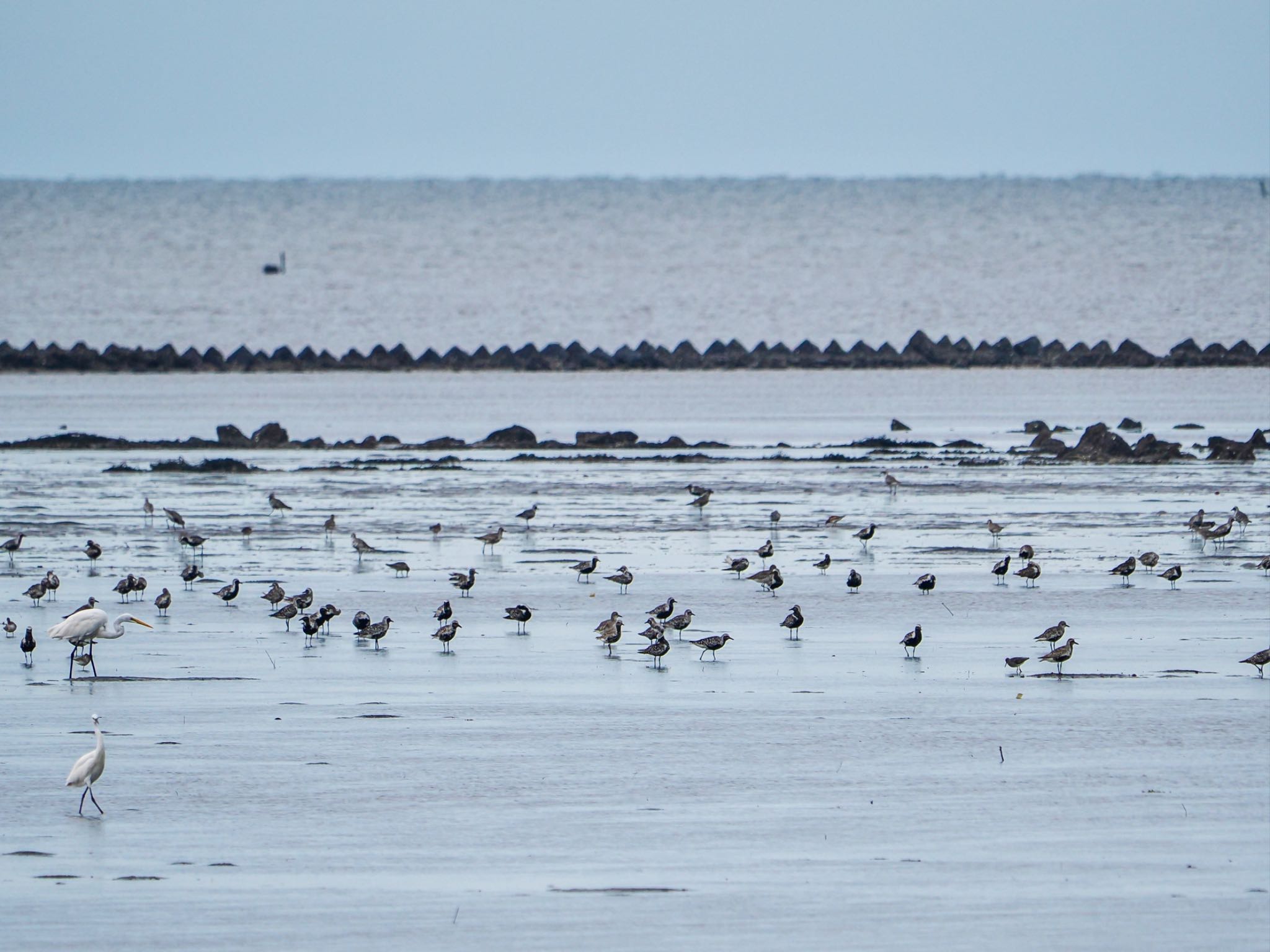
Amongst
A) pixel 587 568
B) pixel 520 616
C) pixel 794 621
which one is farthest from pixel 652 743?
pixel 587 568

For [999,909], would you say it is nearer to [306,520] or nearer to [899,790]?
[899,790]

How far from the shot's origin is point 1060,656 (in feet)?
44.1

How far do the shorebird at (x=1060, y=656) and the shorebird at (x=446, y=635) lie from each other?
4.50 metres

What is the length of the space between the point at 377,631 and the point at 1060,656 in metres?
5.27

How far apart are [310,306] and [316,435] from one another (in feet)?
191

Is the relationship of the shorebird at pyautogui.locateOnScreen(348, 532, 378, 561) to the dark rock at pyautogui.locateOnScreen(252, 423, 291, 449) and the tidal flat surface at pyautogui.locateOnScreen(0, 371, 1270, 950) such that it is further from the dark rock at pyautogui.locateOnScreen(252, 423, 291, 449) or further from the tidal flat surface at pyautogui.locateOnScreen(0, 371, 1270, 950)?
the dark rock at pyautogui.locateOnScreen(252, 423, 291, 449)

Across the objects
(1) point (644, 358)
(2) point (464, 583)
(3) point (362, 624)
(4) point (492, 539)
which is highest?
(1) point (644, 358)

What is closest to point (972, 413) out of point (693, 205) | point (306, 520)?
point (306, 520)

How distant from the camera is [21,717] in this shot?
1230 cm

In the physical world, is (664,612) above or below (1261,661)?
above

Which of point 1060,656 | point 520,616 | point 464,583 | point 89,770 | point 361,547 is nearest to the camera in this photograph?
point 89,770

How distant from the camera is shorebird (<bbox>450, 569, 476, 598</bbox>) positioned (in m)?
17.4

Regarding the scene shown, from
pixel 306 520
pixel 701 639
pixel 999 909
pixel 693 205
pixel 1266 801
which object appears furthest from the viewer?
pixel 693 205

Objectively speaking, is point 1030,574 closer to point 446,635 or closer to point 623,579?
point 623,579
